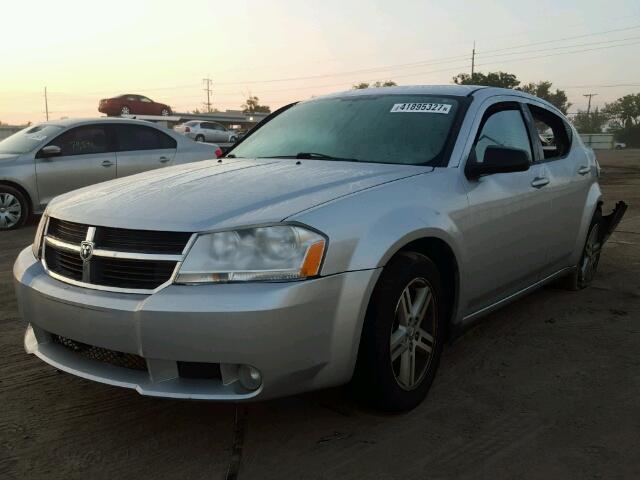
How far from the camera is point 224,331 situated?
7.34ft

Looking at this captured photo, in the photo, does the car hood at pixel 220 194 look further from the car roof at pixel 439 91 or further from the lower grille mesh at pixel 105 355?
the car roof at pixel 439 91

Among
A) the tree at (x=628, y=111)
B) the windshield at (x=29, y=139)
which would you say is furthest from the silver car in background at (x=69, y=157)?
the tree at (x=628, y=111)

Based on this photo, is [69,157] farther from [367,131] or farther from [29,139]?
[367,131]

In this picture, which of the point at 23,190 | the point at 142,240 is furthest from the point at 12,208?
the point at 142,240

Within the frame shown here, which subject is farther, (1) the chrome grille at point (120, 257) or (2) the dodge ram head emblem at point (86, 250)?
(2) the dodge ram head emblem at point (86, 250)

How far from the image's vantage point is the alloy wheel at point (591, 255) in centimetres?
496

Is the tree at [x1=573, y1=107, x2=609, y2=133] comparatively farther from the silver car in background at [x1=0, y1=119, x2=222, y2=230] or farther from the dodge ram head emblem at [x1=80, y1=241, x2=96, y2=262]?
the dodge ram head emblem at [x1=80, y1=241, x2=96, y2=262]

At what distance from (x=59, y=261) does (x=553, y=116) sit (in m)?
3.76

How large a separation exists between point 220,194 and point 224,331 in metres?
0.72

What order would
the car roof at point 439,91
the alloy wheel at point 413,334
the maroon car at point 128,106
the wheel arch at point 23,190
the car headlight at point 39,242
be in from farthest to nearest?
the maroon car at point 128,106 < the wheel arch at point 23,190 < the car roof at point 439,91 < the car headlight at point 39,242 < the alloy wheel at point 413,334

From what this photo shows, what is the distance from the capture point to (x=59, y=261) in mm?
2721

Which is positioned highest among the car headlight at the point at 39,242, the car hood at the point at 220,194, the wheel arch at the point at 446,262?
the car hood at the point at 220,194

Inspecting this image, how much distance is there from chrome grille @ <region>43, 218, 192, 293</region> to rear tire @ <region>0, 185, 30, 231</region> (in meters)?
6.02

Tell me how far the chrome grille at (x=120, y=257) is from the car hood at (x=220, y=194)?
41 millimetres
